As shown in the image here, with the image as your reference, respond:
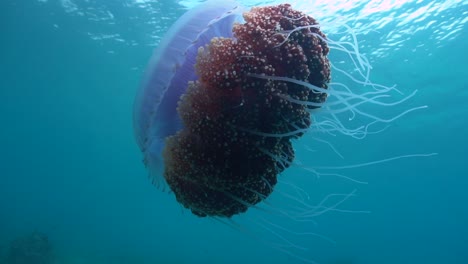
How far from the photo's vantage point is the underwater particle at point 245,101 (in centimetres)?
192

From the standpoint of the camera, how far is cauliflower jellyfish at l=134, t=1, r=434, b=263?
193cm

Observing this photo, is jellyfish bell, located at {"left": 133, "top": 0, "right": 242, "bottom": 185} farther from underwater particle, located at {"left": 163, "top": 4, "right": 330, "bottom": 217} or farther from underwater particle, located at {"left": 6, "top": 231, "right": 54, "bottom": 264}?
underwater particle, located at {"left": 6, "top": 231, "right": 54, "bottom": 264}

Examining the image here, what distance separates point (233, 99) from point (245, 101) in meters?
0.07

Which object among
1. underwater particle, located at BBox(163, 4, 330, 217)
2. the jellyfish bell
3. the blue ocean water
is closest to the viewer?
underwater particle, located at BBox(163, 4, 330, 217)

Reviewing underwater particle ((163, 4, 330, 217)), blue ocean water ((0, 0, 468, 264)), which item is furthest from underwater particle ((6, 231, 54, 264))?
underwater particle ((163, 4, 330, 217))

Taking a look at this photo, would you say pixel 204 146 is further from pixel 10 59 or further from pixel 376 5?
pixel 10 59

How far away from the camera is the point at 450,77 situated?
2145cm

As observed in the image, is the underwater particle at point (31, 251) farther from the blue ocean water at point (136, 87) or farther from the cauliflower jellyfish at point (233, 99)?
the cauliflower jellyfish at point (233, 99)

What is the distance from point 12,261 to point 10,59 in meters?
13.3

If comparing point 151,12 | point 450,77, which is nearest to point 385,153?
point 450,77

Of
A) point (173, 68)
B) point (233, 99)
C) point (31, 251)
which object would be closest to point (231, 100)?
point (233, 99)

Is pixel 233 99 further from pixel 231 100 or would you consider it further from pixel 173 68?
pixel 173 68

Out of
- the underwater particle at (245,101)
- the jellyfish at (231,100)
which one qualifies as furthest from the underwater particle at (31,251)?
the underwater particle at (245,101)

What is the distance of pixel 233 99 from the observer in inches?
75.6
